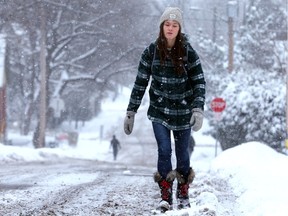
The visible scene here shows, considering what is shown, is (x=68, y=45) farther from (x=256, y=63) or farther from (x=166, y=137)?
(x=166, y=137)

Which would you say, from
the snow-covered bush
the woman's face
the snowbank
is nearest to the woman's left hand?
the woman's face

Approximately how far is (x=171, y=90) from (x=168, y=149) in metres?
0.53

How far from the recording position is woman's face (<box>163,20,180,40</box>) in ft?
19.1

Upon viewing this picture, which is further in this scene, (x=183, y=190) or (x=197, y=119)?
(x=183, y=190)

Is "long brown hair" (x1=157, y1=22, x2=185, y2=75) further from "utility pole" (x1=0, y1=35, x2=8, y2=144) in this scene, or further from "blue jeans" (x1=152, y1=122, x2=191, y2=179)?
"utility pole" (x1=0, y1=35, x2=8, y2=144)

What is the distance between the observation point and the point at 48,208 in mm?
5645

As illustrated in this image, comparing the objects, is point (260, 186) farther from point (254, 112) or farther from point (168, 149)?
point (254, 112)

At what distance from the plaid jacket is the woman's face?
0.49ft

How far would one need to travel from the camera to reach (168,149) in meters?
5.94

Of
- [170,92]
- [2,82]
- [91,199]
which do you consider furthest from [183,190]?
[2,82]

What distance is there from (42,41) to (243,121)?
1189cm

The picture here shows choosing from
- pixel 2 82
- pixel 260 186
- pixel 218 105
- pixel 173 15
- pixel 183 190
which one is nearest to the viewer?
pixel 173 15

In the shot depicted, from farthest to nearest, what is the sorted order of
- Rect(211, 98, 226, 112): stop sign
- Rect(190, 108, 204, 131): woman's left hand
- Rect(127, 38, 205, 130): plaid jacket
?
Rect(211, 98, 226, 112): stop sign, Rect(127, 38, 205, 130): plaid jacket, Rect(190, 108, 204, 131): woman's left hand

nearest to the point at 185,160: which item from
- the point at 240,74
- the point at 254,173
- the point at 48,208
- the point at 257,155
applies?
the point at 48,208
